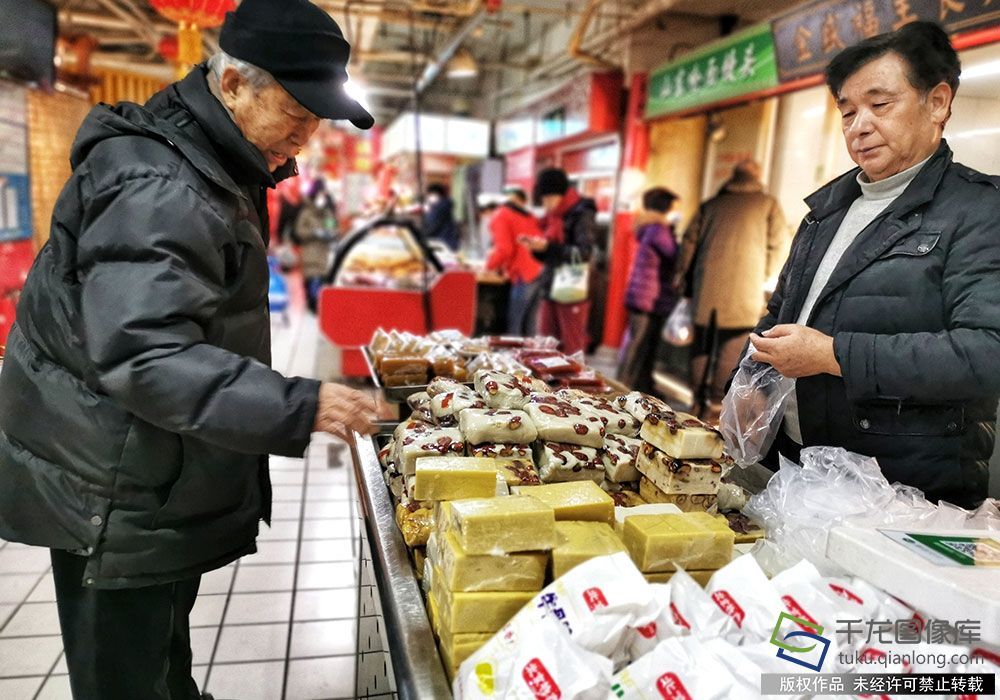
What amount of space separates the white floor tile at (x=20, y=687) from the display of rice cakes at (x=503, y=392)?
1.91m

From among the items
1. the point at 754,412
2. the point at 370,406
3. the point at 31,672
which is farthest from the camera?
the point at 31,672

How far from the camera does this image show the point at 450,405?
6.00 ft

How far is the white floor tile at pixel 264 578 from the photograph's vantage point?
291 cm

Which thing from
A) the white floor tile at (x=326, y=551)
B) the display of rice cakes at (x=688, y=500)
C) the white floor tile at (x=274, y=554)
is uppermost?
the display of rice cakes at (x=688, y=500)

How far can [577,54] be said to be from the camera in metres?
7.40

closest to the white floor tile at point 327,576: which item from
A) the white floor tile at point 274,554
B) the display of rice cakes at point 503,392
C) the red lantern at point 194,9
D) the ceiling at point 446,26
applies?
the white floor tile at point 274,554

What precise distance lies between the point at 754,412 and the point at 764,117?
5.01m

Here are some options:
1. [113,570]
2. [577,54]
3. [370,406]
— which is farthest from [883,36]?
[577,54]

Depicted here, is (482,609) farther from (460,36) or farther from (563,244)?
(460,36)

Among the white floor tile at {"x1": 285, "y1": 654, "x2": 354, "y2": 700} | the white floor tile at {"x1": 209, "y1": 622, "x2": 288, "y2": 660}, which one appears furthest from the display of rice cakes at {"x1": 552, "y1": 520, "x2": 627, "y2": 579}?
the white floor tile at {"x1": 209, "y1": 622, "x2": 288, "y2": 660}

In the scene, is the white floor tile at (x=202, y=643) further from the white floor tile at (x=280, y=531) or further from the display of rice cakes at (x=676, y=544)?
the display of rice cakes at (x=676, y=544)

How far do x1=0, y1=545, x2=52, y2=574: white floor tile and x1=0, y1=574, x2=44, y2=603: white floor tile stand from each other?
38mm

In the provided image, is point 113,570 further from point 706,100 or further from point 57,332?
point 706,100

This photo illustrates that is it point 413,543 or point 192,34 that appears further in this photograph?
point 192,34
